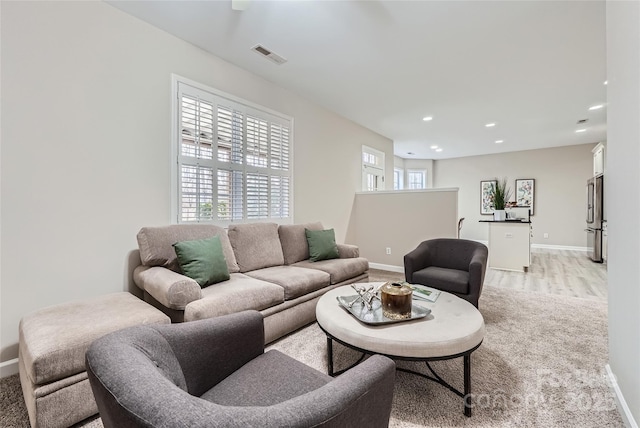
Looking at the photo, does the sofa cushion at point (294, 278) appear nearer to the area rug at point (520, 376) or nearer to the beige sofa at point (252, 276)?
the beige sofa at point (252, 276)

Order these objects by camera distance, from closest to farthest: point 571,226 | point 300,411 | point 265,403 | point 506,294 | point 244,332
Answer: point 300,411, point 265,403, point 244,332, point 506,294, point 571,226

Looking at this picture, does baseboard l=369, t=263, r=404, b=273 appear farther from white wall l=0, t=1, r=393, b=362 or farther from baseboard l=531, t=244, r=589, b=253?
baseboard l=531, t=244, r=589, b=253

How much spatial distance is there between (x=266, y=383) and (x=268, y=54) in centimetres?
305

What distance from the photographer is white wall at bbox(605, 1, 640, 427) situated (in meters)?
1.34

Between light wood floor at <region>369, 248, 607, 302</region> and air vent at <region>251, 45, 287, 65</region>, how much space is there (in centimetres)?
316

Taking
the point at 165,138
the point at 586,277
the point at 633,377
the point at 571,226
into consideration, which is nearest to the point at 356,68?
the point at 165,138

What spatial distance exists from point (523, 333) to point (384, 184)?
434 centimetres

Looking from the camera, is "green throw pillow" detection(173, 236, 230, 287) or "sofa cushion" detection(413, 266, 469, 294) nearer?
"green throw pillow" detection(173, 236, 230, 287)

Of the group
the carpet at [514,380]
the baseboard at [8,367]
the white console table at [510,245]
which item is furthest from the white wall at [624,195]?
the baseboard at [8,367]

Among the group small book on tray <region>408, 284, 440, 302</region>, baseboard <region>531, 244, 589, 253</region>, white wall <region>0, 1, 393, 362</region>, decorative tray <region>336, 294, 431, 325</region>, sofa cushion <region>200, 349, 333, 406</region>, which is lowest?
baseboard <region>531, 244, 589, 253</region>

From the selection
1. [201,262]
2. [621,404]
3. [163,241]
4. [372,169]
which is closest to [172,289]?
[201,262]

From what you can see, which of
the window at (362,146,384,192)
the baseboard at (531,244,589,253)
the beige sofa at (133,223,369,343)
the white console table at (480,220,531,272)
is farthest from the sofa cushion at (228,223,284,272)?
the baseboard at (531,244,589,253)

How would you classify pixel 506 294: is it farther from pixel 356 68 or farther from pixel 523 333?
pixel 356 68

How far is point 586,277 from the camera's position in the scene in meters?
4.47
